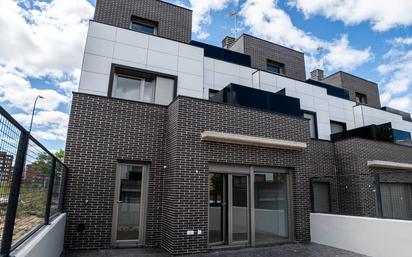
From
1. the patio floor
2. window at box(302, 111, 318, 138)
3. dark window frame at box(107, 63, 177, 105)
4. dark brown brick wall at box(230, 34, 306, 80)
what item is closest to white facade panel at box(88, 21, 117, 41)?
dark window frame at box(107, 63, 177, 105)

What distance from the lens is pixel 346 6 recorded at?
9594 millimetres

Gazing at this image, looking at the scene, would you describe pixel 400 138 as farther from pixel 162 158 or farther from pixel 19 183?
pixel 19 183

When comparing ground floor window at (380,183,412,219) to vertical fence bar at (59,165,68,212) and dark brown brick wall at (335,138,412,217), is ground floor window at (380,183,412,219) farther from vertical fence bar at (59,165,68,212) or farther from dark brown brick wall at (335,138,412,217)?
vertical fence bar at (59,165,68,212)

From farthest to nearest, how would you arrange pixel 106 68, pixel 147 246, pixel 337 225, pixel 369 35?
1. pixel 369 35
2. pixel 106 68
3. pixel 337 225
4. pixel 147 246

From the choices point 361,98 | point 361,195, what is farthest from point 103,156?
point 361,98

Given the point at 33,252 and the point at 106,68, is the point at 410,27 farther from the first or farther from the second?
the point at 33,252

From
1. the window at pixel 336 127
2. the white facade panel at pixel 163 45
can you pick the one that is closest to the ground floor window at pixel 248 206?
the white facade panel at pixel 163 45

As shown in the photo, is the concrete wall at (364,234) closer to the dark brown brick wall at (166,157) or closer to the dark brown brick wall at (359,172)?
the dark brown brick wall at (166,157)

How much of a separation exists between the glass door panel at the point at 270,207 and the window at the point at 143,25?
6.74 metres

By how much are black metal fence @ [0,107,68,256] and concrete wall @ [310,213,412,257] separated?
277 inches

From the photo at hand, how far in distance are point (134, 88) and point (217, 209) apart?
14.7ft

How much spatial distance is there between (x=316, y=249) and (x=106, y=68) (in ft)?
25.4

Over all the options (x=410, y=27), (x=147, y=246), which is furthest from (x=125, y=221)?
(x=410, y=27)

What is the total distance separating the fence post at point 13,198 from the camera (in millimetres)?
2318
